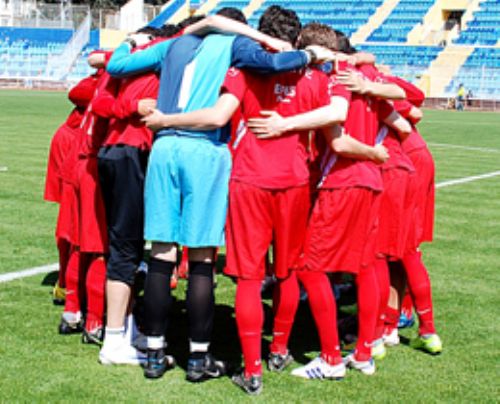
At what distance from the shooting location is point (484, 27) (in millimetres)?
45969

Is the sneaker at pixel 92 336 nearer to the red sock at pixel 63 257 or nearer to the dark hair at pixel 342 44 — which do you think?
the red sock at pixel 63 257

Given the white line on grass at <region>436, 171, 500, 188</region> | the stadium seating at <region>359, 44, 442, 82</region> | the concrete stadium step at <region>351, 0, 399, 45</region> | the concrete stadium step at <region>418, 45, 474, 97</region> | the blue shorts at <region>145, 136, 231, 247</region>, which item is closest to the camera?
the blue shorts at <region>145, 136, 231, 247</region>

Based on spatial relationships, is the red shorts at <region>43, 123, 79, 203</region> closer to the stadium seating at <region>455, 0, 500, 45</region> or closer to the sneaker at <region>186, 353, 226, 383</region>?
the sneaker at <region>186, 353, 226, 383</region>

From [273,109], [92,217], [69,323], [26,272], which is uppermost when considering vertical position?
[273,109]

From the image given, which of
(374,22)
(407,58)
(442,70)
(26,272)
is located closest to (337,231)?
(26,272)

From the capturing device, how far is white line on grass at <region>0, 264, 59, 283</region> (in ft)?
21.8

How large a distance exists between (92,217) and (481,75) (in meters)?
40.0

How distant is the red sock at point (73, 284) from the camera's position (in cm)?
546

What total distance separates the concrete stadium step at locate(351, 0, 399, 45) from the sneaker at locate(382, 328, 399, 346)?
44548 mm

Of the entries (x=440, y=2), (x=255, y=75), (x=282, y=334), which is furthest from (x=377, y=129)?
(x=440, y=2)

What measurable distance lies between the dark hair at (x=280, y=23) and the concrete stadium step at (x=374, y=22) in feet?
148

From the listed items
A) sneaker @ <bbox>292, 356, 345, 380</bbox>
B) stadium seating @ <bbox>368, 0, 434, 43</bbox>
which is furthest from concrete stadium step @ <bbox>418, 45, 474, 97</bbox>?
sneaker @ <bbox>292, 356, 345, 380</bbox>

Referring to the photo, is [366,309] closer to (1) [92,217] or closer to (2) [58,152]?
(1) [92,217]

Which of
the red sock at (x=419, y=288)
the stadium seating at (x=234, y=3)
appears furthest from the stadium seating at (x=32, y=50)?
the red sock at (x=419, y=288)
